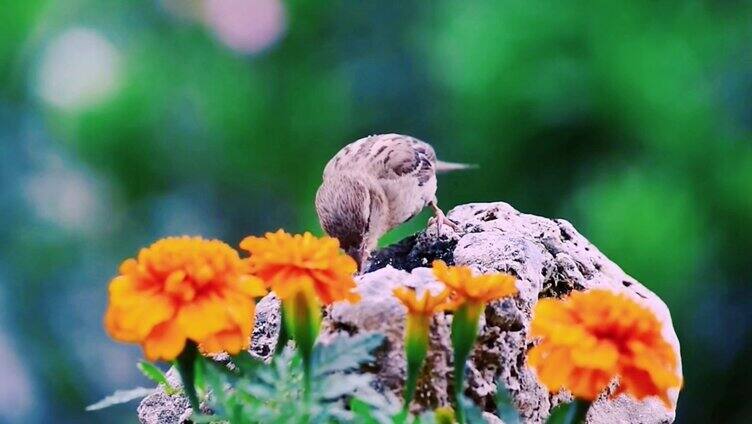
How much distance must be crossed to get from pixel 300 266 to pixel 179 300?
0.22ft

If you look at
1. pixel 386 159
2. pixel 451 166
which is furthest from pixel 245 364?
pixel 451 166

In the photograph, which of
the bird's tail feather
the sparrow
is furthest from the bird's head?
the bird's tail feather

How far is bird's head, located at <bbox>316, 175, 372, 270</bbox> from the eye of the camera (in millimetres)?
1142

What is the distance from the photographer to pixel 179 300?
1.49ft

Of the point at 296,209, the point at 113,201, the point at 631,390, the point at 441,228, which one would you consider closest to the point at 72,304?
the point at 113,201

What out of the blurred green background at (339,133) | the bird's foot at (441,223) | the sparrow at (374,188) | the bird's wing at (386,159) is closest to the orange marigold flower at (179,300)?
the bird's foot at (441,223)

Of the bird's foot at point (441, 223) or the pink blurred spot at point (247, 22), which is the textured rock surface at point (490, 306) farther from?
the pink blurred spot at point (247, 22)

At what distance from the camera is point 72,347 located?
168 centimetres

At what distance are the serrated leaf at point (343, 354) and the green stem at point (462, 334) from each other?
1.9 inches

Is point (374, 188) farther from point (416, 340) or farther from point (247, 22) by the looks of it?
point (416, 340)

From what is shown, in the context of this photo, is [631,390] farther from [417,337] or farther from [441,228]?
[441,228]

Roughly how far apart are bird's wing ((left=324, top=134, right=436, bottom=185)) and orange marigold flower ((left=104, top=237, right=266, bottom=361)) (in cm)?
91

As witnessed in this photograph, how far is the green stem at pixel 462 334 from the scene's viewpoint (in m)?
0.51

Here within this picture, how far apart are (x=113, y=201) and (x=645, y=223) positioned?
0.96 m
